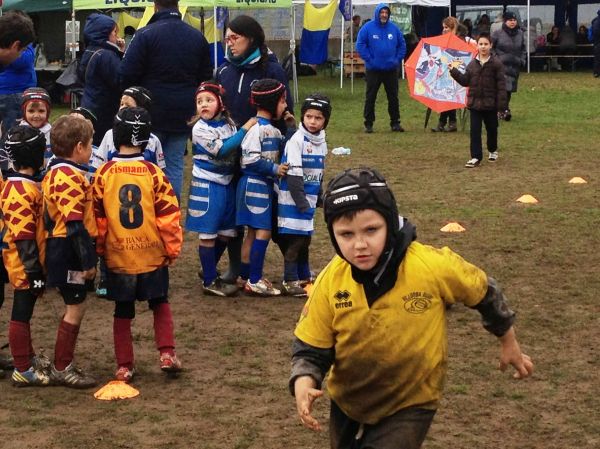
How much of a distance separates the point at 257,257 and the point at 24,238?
8.32 ft

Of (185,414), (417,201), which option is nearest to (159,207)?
(185,414)

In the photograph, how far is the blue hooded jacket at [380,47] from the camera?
2019 cm

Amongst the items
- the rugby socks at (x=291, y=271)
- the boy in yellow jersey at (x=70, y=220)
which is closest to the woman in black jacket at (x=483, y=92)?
the rugby socks at (x=291, y=271)

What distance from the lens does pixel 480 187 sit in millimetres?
13969

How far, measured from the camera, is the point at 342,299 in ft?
13.1

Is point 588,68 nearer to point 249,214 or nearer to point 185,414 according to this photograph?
point 249,214

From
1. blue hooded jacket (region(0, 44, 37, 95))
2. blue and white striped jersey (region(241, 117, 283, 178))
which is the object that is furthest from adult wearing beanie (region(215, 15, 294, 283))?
blue hooded jacket (region(0, 44, 37, 95))

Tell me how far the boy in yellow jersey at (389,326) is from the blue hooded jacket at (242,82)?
16.1 feet

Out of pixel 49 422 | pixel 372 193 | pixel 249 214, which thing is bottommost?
pixel 49 422

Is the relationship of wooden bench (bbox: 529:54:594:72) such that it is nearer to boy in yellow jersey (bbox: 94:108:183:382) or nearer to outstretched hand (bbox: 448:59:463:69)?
outstretched hand (bbox: 448:59:463:69)

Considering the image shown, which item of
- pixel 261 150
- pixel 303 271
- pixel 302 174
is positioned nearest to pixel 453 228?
pixel 303 271

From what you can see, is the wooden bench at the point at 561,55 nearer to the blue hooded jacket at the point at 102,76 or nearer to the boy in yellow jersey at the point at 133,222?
the blue hooded jacket at the point at 102,76

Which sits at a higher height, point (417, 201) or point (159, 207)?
point (159, 207)

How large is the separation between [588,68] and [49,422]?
35.0 metres
